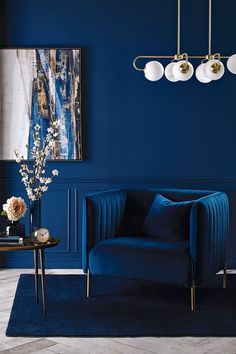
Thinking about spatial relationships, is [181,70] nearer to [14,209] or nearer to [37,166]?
[37,166]

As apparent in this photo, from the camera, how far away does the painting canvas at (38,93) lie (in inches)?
207

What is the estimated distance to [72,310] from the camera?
159 inches

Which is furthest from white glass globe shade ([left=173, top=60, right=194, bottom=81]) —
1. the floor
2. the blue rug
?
the floor

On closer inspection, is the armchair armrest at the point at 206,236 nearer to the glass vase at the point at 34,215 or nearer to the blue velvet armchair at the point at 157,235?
the blue velvet armchair at the point at 157,235

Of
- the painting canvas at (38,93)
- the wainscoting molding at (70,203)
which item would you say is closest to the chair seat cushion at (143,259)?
the wainscoting molding at (70,203)

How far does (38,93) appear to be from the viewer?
5.26 m

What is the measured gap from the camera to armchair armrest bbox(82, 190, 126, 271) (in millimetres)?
4387

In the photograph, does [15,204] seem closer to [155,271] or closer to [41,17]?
[155,271]

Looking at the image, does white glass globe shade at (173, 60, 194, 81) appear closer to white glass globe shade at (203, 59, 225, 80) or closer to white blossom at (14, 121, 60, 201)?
white glass globe shade at (203, 59, 225, 80)

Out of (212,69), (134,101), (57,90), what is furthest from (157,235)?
(57,90)

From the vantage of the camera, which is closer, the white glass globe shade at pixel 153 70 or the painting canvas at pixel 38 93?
the white glass globe shade at pixel 153 70

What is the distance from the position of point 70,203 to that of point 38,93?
95 centimetres

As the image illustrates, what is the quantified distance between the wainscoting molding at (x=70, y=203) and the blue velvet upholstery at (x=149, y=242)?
1.82 ft

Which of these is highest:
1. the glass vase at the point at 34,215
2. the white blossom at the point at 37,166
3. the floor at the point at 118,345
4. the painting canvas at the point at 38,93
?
the painting canvas at the point at 38,93
